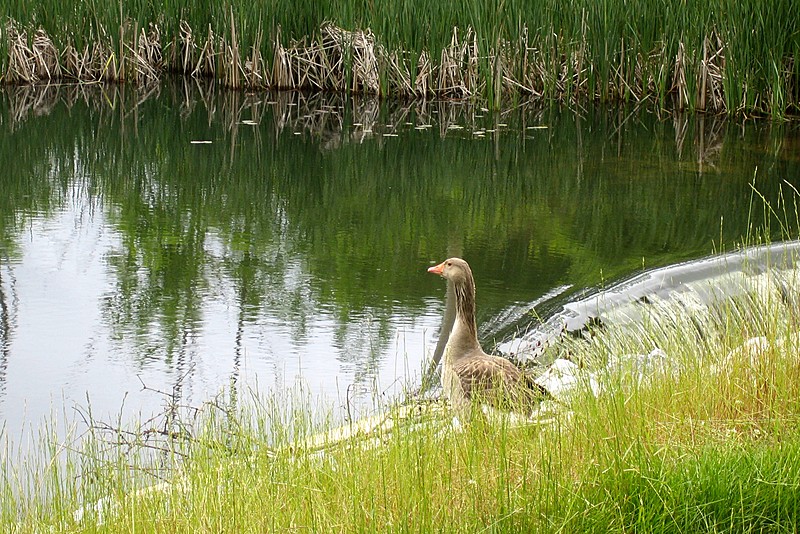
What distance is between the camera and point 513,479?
147 inches

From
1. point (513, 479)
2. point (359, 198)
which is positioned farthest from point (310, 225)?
point (513, 479)

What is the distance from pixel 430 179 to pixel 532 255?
105 inches

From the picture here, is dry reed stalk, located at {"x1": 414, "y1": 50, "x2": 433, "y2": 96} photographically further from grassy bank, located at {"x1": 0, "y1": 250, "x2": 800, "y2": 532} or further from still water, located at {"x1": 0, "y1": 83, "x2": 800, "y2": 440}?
grassy bank, located at {"x1": 0, "y1": 250, "x2": 800, "y2": 532}

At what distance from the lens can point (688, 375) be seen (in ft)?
14.7

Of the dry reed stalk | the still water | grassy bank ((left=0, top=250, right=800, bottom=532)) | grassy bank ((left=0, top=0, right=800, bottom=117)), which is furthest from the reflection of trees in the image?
grassy bank ((left=0, top=250, right=800, bottom=532))

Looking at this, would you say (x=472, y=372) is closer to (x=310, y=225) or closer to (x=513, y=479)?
(x=513, y=479)

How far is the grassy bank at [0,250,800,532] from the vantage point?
3.50 metres

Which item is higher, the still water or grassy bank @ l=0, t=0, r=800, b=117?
grassy bank @ l=0, t=0, r=800, b=117

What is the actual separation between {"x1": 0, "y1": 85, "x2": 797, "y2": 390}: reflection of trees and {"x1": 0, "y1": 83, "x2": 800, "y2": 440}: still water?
32 mm

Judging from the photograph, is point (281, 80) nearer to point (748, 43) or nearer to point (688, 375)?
point (748, 43)

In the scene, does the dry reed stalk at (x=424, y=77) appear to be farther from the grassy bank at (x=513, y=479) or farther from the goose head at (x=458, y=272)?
the grassy bank at (x=513, y=479)

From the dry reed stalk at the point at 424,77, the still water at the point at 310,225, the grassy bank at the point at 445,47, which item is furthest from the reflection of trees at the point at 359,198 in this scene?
the grassy bank at the point at 445,47

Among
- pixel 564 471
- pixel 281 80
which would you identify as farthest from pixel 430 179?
pixel 564 471

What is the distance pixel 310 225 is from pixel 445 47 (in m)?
6.67
